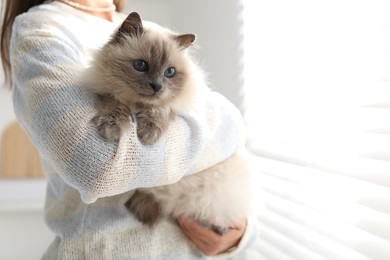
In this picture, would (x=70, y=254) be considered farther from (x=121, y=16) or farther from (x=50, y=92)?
(x=121, y=16)

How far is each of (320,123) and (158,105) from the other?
20.2 inches

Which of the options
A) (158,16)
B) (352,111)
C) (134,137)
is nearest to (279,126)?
(352,111)

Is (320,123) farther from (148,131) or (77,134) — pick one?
(77,134)

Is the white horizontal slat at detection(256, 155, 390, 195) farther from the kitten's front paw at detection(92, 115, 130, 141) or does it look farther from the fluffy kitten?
the kitten's front paw at detection(92, 115, 130, 141)

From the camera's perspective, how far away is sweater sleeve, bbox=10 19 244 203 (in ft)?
2.65

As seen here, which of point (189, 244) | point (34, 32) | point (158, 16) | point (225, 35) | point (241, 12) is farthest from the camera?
point (158, 16)

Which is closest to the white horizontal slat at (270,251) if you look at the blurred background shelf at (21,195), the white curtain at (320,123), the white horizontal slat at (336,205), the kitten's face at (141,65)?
the white curtain at (320,123)

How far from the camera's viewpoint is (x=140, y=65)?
3.14 feet

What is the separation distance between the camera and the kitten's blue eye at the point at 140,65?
953mm

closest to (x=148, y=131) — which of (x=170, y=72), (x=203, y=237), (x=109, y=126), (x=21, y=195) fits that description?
(x=109, y=126)

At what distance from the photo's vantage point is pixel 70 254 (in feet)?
3.15

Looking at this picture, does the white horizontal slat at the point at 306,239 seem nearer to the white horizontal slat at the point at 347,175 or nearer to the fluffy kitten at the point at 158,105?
the white horizontal slat at the point at 347,175

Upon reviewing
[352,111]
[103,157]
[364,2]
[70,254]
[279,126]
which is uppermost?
[364,2]

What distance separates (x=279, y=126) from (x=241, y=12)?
0.50 m
